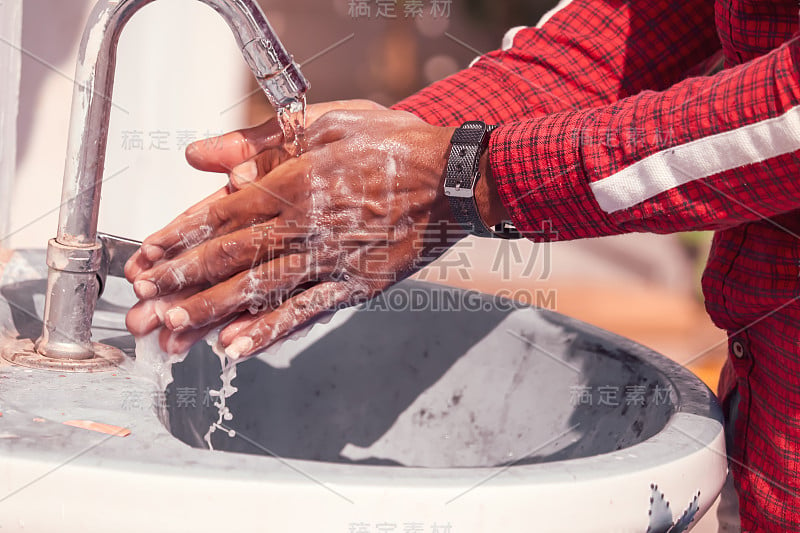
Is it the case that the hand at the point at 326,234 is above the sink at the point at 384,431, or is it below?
above

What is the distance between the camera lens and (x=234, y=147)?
67 cm

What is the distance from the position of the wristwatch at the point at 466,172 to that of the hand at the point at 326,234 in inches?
0.7

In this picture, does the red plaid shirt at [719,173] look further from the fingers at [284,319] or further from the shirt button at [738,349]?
the fingers at [284,319]

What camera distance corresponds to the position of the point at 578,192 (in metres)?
0.55

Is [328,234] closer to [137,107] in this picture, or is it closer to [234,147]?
[234,147]

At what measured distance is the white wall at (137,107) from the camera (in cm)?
77

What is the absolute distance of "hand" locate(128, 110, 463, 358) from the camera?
2.03 ft

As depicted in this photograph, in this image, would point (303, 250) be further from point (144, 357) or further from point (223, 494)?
point (223, 494)

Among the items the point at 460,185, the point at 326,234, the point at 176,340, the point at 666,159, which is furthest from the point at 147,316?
the point at 666,159

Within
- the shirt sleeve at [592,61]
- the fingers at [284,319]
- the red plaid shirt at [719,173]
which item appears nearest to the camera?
the red plaid shirt at [719,173]

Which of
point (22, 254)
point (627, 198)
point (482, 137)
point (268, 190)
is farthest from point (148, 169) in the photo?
point (627, 198)

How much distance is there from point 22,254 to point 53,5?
229 mm

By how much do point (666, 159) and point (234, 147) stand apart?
340 millimetres

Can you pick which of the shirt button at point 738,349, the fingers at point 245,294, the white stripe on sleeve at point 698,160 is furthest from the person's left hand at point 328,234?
the shirt button at point 738,349
